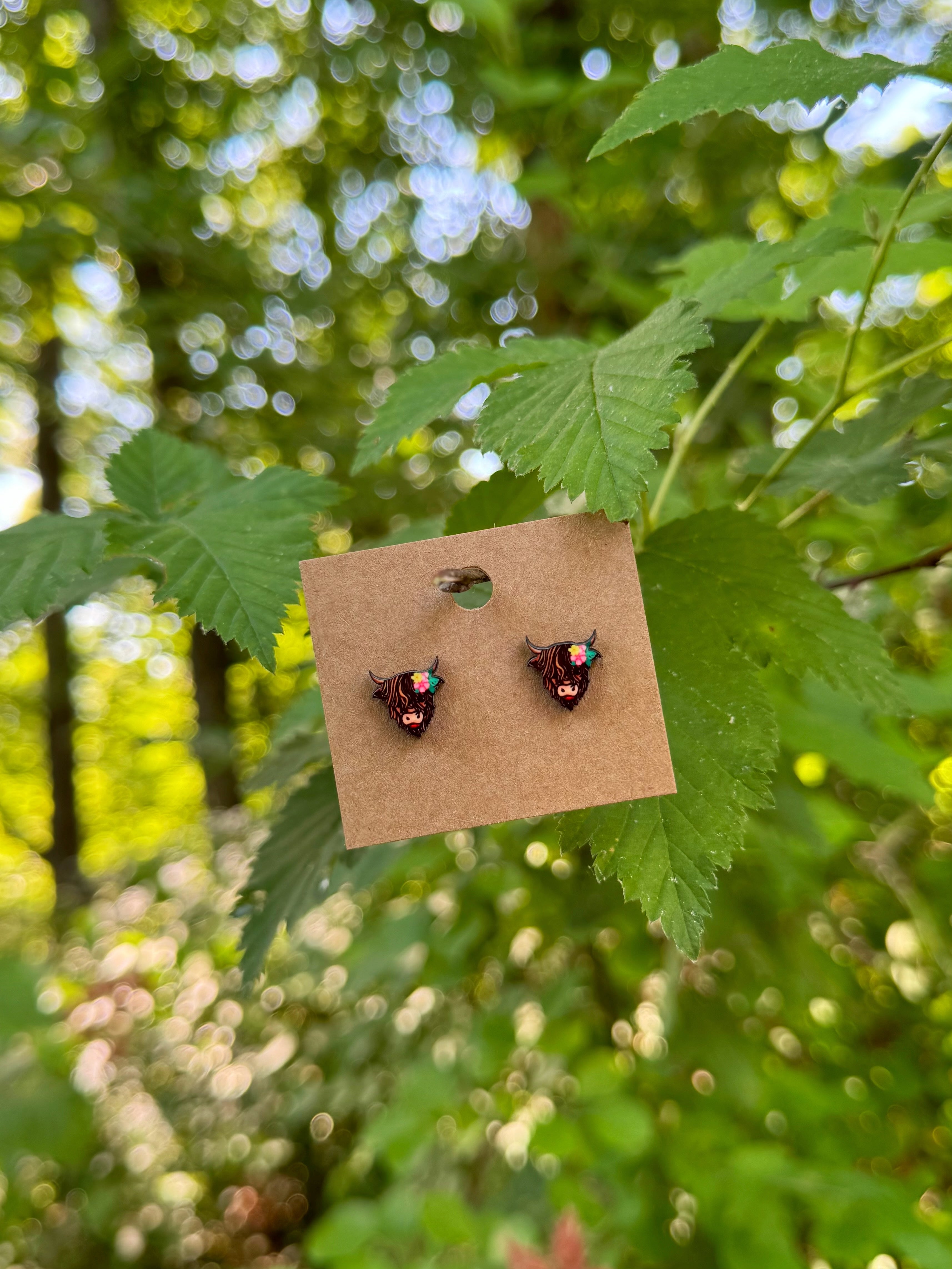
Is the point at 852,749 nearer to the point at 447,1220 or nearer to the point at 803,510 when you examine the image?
the point at 803,510

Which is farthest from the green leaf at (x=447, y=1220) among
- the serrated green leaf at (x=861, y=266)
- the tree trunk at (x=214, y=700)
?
the tree trunk at (x=214, y=700)

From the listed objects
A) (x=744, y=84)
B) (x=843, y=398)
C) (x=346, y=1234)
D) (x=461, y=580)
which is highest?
(x=744, y=84)

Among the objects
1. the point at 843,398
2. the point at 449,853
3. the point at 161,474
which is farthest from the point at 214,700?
the point at 843,398

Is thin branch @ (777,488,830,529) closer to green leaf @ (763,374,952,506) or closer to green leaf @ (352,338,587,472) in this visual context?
green leaf @ (763,374,952,506)

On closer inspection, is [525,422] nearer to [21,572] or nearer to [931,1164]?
[21,572]

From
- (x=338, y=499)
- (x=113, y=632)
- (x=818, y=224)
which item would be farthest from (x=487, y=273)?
(x=113, y=632)

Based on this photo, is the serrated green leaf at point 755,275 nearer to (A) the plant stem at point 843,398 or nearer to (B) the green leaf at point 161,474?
(A) the plant stem at point 843,398
